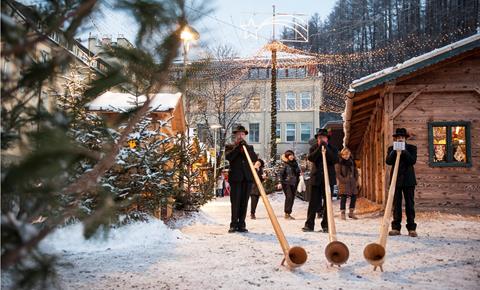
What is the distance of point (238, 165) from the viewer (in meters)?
8.03

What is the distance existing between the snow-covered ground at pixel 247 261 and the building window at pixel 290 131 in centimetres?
3644

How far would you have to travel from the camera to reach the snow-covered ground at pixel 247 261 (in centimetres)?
415

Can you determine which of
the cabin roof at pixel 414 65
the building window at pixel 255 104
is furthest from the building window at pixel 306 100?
the cabin roof at pixel 414 65

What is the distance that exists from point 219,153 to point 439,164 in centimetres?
2199

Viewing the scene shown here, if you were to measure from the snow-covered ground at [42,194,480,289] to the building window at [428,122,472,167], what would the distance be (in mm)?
3695

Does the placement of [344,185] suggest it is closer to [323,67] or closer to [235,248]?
[235,248]

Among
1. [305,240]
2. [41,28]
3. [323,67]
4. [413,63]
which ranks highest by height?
[323,67]

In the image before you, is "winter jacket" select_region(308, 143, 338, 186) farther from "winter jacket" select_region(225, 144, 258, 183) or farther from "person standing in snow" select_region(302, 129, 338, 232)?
"winter jacket" select_region(225, 144, 258, 183)

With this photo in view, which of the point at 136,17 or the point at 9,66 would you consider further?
the point at 136,17

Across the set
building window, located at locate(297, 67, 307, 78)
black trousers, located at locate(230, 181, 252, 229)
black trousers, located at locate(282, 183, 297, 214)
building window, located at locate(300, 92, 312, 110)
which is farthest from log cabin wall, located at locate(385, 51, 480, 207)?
building window, located at locate(300, 92, 312, 110)

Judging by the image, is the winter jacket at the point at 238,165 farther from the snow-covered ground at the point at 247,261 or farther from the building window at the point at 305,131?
the building window at the point at 305,131

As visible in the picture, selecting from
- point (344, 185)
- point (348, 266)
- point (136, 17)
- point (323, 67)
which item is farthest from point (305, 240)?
point (323, 67)

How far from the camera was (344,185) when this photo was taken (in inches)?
426

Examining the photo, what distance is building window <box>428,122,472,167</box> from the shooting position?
1135 cm
